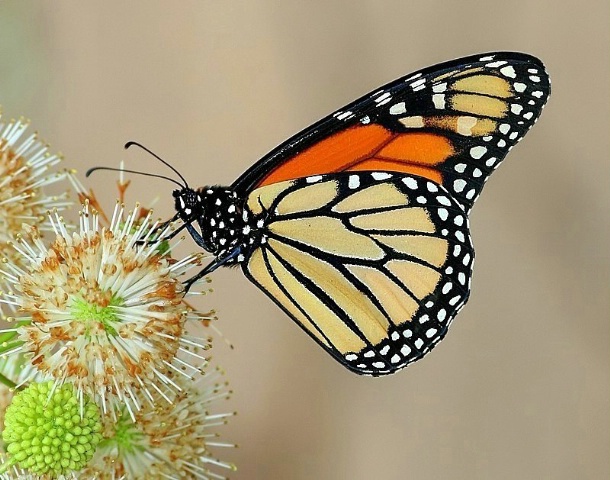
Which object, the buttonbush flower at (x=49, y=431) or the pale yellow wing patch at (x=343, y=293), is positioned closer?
the buttonbush flower at (x=49, y=431)

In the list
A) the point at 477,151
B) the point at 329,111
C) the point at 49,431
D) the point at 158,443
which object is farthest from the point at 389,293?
the point at 329,111

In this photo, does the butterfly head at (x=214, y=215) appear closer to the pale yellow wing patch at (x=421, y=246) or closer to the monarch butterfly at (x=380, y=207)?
the monarch butterfly at (x=380, y=207)

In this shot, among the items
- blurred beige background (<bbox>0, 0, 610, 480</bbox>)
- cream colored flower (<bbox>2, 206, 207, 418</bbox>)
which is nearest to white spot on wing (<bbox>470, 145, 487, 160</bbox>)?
cream colored flower (<bbox>2, 206, 207, 418</bbox>)

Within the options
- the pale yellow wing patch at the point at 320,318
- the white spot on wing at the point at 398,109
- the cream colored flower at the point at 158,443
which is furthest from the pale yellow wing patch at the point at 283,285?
the white spot on wing at the point at 398,109

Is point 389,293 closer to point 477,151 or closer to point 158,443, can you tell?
point 477,151

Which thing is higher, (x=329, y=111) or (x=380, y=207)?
(x=329, y=111)

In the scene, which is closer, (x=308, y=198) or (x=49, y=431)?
(x=49, y=431)
